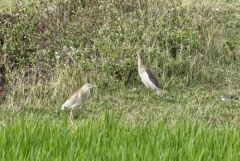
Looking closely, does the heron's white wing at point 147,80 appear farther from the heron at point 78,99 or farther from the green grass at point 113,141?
the green grass at point 113,141

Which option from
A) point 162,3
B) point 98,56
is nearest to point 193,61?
point 98,56

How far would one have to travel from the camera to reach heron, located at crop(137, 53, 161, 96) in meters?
8.46

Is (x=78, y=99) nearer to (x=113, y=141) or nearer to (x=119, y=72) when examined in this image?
(x=119, y=72)

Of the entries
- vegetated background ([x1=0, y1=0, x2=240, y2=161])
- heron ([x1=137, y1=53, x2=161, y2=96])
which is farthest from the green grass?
heron ([x1=137, y1=53, x2=161, y2=96])

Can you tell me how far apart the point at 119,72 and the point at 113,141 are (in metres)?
3.41

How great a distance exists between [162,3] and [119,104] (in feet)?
10.4

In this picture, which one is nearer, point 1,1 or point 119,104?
point 119,104

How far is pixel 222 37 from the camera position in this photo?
10562 mm

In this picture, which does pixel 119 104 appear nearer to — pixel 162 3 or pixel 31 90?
pixel 31 90

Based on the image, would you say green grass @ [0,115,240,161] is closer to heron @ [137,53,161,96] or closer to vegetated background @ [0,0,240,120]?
vegetated background @ [0,0,240,120]

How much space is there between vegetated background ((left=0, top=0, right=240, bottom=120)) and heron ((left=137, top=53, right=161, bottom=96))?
18 cm

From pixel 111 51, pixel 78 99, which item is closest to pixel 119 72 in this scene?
pixel 111 51

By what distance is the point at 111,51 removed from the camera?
9297mm

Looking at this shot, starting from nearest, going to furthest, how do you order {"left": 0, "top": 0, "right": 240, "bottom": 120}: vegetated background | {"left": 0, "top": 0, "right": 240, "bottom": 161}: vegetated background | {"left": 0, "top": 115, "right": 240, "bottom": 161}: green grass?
{"left": 0, "top": 115, "right": 240, "bottom": 161}: green grass, {"left": 0, "top": 0, "right": 240, "bottom": 161}: vegetated background, {"left": 0, "top": 0, "right": 240, "bottom": 120}: vegetated background
